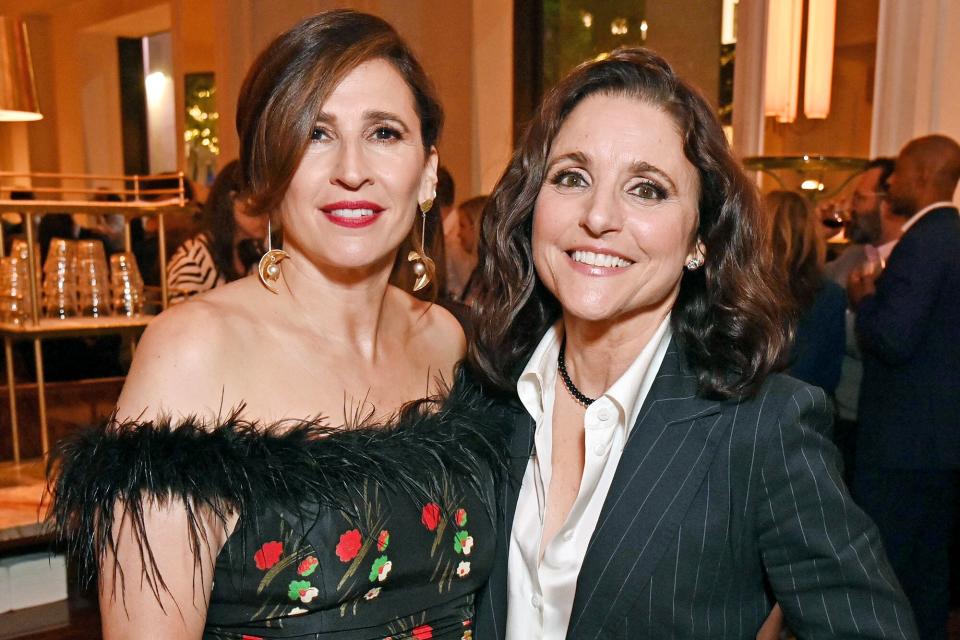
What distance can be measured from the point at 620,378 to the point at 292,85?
711 mm

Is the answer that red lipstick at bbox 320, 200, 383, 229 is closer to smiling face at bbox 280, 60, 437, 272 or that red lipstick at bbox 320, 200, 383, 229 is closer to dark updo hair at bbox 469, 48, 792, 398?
smiling face at bbox 280, 60, 437, 272

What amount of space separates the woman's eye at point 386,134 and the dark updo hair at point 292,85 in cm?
10

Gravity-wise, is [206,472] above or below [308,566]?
above

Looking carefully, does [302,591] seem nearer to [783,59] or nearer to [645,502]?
[645,502]

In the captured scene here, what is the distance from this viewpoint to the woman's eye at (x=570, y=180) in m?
1.45

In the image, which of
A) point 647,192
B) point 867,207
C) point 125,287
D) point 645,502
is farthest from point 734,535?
point 867,207

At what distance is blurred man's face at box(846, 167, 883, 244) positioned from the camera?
3.60m

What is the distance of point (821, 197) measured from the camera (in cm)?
429

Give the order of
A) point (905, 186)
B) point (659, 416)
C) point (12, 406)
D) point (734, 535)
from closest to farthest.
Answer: point (734, 535) → point (659, 416) → point (12, 406) → point (905, 186)

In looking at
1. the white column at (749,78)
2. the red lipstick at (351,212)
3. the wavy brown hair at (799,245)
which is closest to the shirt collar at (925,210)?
the wavy brown hair at (799,245)

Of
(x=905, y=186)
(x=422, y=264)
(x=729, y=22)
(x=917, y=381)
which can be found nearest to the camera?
(x=422, y=264)

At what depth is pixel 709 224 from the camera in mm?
1474

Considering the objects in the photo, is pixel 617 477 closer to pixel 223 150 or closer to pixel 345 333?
pixel 345 333

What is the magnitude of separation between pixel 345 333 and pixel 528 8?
4.12 meters
